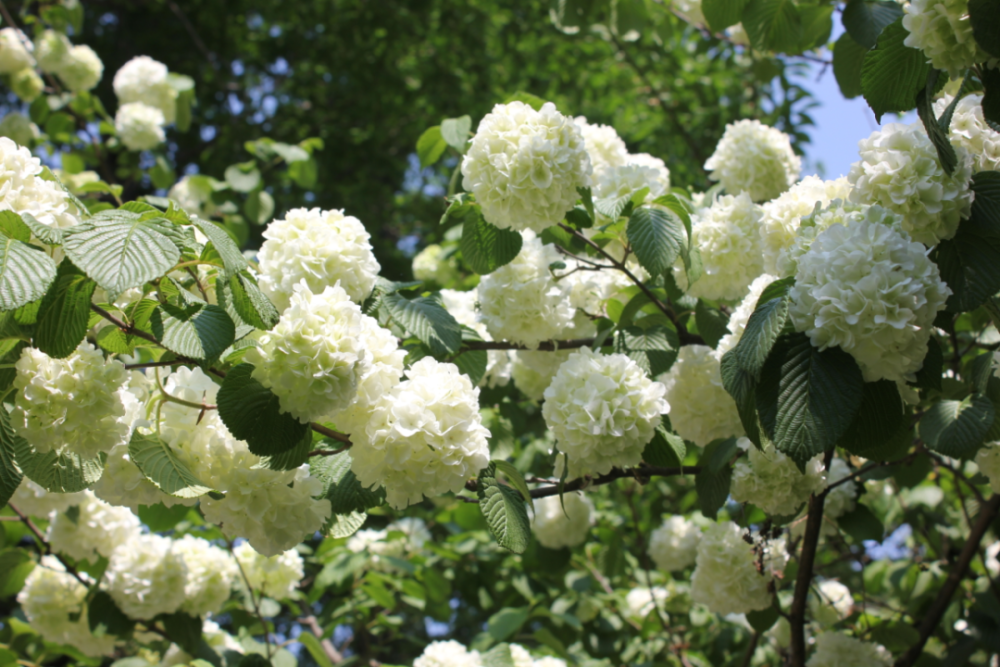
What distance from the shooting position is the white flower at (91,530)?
267 cm

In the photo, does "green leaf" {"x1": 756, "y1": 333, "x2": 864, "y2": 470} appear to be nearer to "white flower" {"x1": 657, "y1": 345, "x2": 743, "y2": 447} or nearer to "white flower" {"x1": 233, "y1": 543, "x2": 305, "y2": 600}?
"white flower" {"x1": 657, "y1": 345, "x2": 743, "y2": 447}

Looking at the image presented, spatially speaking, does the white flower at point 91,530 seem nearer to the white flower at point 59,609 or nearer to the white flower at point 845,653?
the white flower at point 59,609

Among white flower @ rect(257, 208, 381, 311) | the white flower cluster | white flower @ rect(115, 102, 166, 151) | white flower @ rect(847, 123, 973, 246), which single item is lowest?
the white flower cluster

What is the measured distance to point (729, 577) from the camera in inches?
94.1

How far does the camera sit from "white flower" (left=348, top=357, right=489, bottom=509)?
1.30 meters

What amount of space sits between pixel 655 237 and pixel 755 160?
100 cm

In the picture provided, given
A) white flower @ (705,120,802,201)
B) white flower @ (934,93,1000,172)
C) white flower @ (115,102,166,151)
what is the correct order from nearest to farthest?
white flower @ (934,93,1000,172) < white flower @ (705,120,802,201) < white flower @ (115,102,166,151)

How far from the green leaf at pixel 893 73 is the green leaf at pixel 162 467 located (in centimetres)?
162

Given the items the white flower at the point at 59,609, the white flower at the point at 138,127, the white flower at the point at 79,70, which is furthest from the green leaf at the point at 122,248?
the white flower at the point at 79,70

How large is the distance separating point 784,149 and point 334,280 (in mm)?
1837

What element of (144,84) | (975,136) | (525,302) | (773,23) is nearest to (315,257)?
(525,302)

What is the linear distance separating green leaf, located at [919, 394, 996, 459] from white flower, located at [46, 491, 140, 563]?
280cm

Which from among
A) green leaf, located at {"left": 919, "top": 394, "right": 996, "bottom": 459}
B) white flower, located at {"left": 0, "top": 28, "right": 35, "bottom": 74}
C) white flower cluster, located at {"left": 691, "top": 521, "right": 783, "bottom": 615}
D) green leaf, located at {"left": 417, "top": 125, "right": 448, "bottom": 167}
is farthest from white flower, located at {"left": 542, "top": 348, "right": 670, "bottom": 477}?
white flower, located at {"left": 0, "top": 28, "right": 35, "bottom": 74}

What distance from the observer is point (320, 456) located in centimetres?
162
